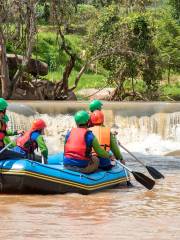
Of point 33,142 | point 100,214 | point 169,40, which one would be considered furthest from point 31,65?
point 100,214

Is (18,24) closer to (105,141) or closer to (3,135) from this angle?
(105,141)

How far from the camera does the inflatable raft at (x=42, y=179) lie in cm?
880

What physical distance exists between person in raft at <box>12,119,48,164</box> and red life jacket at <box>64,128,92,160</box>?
1.30ft

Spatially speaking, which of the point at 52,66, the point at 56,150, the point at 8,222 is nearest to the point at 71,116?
the point at 56,150

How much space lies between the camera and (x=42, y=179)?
8938 mm

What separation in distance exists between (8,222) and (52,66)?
1247 inches

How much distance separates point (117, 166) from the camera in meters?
10.1

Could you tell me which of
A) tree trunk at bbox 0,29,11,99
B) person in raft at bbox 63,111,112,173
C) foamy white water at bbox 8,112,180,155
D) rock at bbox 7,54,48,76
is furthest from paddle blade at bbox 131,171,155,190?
rock at bbox 7,54,48,76

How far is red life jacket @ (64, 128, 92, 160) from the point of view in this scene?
361 inches

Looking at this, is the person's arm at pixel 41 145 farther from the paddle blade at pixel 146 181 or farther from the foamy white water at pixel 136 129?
the foamy white water at pixel 136 129

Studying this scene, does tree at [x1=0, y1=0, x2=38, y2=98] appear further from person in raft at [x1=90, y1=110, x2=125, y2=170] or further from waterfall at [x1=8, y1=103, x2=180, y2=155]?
person in raft at [x1=90, y1=110, x2=125, y2=170]

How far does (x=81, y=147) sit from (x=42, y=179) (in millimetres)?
714

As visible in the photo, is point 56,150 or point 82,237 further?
point 56,150

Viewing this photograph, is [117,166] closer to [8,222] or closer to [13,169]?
[13,169]
